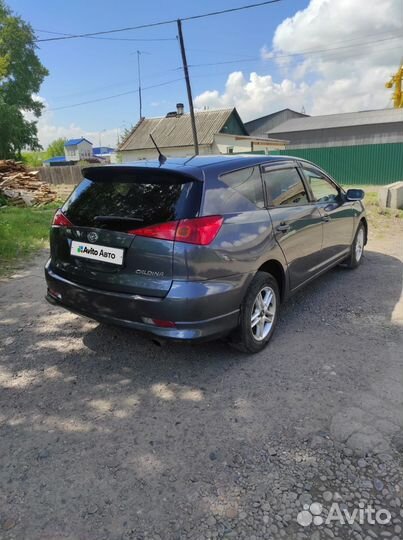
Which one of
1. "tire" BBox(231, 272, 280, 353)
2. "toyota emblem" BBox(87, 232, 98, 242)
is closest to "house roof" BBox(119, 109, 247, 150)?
"tire" BBox(231, 272, 280, 353)

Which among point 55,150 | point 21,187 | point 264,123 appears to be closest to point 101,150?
point 55,150

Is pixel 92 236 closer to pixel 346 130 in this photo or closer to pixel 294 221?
pixel 294 221

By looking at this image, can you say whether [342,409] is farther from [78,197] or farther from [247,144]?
[247,144]

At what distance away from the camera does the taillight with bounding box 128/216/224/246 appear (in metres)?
2.82

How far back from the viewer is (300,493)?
6.91ft

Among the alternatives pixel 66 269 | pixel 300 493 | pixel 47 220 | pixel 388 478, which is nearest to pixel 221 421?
pixel 300 493

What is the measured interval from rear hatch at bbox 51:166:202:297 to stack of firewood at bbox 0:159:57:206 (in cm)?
1221

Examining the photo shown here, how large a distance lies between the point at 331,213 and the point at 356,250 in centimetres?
137

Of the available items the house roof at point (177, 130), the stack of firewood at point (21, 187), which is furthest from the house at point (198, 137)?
the stack of firewood at point (21, 187)

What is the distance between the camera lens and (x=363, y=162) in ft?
63.2

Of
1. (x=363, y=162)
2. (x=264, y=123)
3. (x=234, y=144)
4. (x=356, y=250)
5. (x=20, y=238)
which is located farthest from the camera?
(x=264, y=123)

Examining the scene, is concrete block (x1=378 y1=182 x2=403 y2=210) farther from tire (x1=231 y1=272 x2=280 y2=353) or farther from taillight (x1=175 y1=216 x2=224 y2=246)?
taillight (x1=175 y1=216 x2=224 y2=246)

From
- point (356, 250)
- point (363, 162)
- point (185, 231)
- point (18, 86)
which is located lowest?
point (356, 250)

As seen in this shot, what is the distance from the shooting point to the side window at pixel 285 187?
3.77 m
